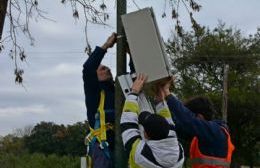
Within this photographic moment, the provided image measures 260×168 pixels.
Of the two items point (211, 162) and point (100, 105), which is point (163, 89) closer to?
point (100, 105)

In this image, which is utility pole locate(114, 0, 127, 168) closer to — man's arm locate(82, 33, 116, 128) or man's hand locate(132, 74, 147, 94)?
man's arm locate(82, 33, 116, 128)

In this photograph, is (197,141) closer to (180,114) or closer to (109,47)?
(180,114)

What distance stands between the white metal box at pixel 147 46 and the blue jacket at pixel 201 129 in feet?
1.78

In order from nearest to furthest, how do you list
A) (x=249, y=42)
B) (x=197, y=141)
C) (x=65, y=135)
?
(x=197, y=141) → (x=249, y=42) → (x=65, y=135)

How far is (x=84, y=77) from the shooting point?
5598mm

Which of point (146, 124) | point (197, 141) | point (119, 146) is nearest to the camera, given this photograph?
point (146, 124)

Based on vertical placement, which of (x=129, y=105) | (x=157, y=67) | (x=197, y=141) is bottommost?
(x=197, y=141)

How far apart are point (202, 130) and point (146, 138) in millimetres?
863

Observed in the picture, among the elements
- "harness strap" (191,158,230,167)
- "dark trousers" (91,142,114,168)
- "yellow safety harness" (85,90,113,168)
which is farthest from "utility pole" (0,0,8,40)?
"harness strap" (191,158,230,167)

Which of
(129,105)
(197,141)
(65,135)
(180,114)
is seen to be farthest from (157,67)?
(65,135)

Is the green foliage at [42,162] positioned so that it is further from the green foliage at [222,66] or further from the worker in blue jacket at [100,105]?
the worker in blue jacket at [100,105]

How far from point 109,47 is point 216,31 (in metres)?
47.9

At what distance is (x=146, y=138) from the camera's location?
4973mm

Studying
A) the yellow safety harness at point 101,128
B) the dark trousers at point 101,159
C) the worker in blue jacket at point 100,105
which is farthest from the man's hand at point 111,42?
the dark trousers at point 101,159
